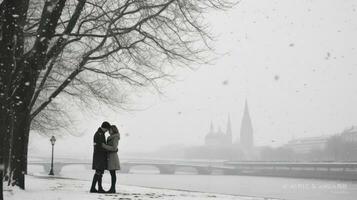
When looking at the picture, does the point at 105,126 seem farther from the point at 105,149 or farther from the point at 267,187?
the point at 267,187

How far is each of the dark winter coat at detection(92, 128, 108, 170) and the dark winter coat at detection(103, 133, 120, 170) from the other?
100 mm

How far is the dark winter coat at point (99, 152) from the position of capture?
30.5 ft

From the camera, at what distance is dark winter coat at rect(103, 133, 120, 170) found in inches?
365

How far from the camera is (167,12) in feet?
38.1

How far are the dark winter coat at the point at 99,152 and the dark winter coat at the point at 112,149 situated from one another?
3.9 inches

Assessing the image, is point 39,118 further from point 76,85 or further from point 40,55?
point 40,55

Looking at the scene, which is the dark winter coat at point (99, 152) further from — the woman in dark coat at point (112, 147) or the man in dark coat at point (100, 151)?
the woman in dark coat at point (112, 147)

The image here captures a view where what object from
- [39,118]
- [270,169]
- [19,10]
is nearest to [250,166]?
[270,169]

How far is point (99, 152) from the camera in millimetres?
9391

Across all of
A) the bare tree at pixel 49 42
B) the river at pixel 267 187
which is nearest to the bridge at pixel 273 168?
the river at pixel 267 187

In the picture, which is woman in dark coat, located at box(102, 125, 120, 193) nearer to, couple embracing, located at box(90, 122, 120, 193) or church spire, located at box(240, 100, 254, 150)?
couple embracing, located at box(90, 122, 120, 193)

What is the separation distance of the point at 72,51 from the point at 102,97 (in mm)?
1915

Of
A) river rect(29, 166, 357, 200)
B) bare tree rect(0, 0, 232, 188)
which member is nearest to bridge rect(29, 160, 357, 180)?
river rect(29, 166, 357, 200)

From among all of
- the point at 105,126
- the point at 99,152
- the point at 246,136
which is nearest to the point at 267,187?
the point at 99,152
